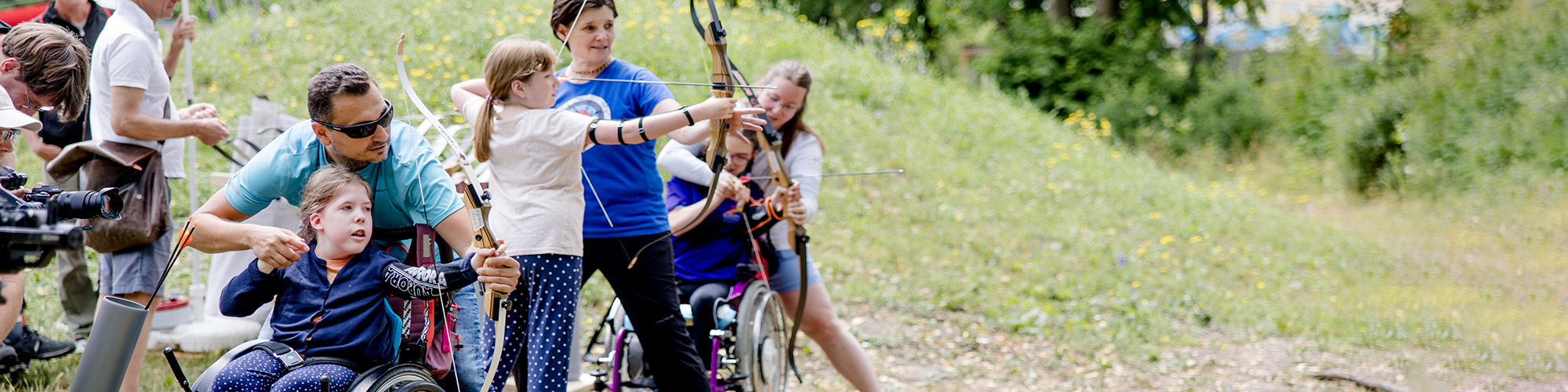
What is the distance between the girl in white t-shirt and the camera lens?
0.78 m

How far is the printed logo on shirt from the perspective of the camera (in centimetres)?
277

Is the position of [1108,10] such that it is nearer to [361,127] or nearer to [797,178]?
[797,178]

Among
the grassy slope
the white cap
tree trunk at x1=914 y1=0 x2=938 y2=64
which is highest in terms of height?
tree trunk at x1=914 y1=0 x2=938 y2=64

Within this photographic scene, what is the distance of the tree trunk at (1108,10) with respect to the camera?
13.8m

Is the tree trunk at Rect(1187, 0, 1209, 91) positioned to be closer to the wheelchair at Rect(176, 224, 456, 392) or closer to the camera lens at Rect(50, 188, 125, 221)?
the wheelchair at Rect(176, 224, 456, 392)

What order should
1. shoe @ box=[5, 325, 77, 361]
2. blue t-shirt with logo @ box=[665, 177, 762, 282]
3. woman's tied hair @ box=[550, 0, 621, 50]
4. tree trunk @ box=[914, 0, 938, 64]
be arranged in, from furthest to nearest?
1. tree trunk @ box=[914, 0, 938, 64]
2. blue t-shirt with logo @ box=[665, 177, 762, 282]
3. shoe @ box=[5, 325, 77, 361]
4. woman's tied hair @ box=[550, 0, 621, 50]

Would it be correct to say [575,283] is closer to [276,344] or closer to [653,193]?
[653,193]

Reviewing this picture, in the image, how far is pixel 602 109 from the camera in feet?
9.11

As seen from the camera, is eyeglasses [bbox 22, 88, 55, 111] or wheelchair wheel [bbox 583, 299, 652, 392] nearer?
eyeglasses [bbox 22, 88, 55, 111]

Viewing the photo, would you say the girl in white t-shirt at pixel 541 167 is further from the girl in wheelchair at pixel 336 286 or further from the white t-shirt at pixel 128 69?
the white t-shirt at pixel 128 69

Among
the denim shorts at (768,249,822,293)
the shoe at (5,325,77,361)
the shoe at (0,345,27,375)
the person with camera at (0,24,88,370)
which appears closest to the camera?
the person with camera at (0,24,88,370)

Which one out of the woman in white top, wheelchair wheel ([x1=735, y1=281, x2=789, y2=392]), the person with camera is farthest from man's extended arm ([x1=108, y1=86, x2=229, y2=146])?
wheelchair wheel ([x1=735, y1=281, x2=789, y2=392])

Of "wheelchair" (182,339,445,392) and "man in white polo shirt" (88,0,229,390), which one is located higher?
"man in white polo shirt" (88,0,229,390)

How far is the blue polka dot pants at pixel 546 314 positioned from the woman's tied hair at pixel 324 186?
51 cm
